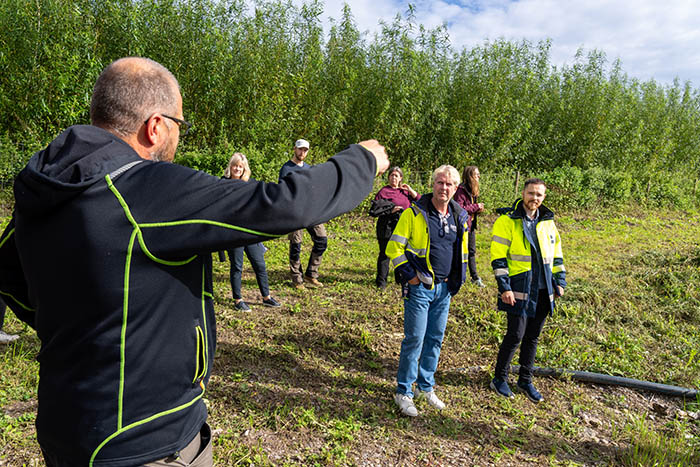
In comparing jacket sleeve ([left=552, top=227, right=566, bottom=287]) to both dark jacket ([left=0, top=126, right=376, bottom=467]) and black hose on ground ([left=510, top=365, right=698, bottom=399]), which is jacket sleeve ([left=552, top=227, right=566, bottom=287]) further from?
dark jacket ([left=0, top=126, right=376, bottom=467])

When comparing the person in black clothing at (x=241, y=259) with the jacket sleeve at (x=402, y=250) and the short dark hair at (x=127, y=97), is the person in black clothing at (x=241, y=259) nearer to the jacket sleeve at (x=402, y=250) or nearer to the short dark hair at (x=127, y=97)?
the jacket sleeve at (x=402, y=250)

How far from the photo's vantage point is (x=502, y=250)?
13.1ft

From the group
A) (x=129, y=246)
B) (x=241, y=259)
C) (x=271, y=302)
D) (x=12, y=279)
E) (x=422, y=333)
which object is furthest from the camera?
(x=271, y=302)

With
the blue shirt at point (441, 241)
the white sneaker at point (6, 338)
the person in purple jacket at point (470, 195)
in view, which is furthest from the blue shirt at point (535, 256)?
the white sneaker at point (6, 338)

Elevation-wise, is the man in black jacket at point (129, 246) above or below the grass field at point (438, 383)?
above

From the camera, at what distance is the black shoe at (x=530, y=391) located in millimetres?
4030

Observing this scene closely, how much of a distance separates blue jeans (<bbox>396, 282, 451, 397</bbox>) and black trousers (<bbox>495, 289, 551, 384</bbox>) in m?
0.67

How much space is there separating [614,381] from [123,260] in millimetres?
4611

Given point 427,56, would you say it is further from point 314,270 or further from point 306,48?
point 314,270

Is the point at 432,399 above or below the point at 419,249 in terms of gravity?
below

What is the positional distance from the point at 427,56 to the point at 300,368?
1165 cm

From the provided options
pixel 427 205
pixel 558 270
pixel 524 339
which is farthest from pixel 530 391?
pixel 427 205

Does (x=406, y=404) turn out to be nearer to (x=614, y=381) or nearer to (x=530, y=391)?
(x=530, y=391)

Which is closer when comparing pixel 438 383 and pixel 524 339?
pixel 524 339
